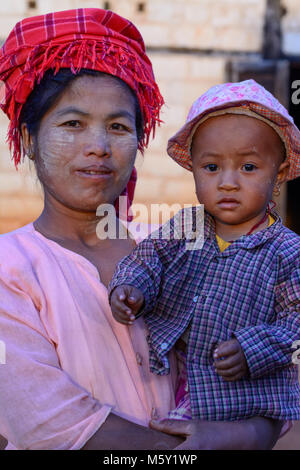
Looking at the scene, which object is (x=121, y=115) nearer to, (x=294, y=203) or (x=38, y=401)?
(x=38, y=401)

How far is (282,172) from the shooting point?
247 cm

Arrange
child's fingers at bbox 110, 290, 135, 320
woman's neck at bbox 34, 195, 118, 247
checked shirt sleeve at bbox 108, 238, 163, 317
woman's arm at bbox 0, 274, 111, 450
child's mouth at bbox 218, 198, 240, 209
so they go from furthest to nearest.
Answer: woman's neck at bbox 34, 195, 118, 247, child's mouth at bbox 218, 198, 240, 209, checked shirt sleeve at bbox 108, 238, 163, 317, child's fingers at bbox 110, 290, 135, 320, woman's arm at bbox 0, 274, 111, 450

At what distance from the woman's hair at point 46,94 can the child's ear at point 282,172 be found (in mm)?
620

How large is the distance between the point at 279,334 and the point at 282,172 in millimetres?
725

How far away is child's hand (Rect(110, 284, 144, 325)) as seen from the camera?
2.04 meters

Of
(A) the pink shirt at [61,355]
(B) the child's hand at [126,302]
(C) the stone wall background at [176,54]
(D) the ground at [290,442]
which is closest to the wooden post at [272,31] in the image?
(C) the stone wall background at [176,54]

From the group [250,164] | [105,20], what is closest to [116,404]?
[250,164]

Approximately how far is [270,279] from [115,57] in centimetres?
99

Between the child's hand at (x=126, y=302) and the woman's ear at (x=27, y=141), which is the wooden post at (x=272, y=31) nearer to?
the woman's ear at (x=27, y=141)

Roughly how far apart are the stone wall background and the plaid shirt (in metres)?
5.35

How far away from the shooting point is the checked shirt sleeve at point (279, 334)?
198 centimetres

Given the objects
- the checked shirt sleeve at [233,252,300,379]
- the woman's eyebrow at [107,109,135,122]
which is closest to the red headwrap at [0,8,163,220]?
the woman's eyebrow at [107,109,135,122]

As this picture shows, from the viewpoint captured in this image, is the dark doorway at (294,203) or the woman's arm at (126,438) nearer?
the woman's arm at (126,438)

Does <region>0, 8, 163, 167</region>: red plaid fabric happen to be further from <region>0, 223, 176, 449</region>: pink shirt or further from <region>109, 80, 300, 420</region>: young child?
<region>0, 223, 176, 449</region>: pink shirt
